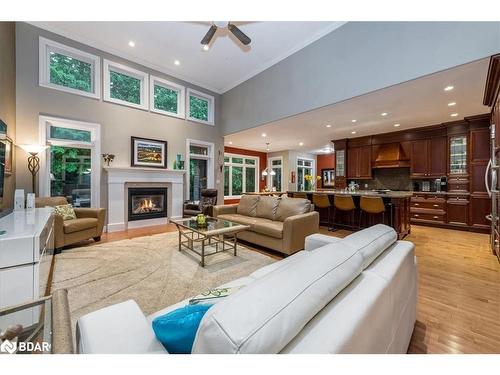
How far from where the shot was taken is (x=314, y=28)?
4.21 metres

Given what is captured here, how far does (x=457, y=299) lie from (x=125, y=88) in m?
6.87

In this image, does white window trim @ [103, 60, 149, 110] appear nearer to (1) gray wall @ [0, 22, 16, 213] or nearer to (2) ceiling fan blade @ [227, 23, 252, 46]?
(1) gray wall @ [0, 22, 16, 213]

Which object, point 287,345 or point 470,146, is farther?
point 470,146

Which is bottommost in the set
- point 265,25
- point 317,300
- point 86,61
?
point 317,300

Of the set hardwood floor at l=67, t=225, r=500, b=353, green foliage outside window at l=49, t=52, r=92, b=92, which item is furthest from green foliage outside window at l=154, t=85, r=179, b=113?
hardwood floor at l=67, t=225, r=500, b=353

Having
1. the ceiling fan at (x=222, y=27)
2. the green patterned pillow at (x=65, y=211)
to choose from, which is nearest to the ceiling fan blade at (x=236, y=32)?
the ceiling fan at (x=222, y=27)

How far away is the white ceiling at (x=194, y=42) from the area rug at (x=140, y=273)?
350 centimetres

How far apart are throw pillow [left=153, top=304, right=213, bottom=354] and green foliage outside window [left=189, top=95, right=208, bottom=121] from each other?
6.47 m

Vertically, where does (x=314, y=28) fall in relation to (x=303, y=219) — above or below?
above
